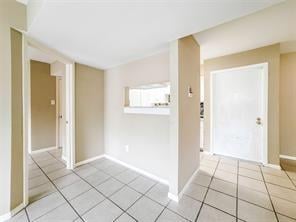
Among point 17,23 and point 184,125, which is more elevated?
point 17,23

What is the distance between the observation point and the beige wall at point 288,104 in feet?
10.3

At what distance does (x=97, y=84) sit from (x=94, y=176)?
1979 mm

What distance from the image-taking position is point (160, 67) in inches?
88.0

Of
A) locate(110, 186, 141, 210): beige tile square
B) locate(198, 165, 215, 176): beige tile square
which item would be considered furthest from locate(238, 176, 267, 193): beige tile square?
locate(110, 186, 141, 210): beige tile square

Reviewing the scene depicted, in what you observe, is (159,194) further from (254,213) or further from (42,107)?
(42,107)

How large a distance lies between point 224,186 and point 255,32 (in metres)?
2.44

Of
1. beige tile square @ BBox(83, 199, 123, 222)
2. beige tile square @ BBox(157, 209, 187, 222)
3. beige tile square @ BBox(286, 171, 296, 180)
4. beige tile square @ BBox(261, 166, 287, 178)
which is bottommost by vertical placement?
beige tile square @ BBox(157, 209, 187, 222)

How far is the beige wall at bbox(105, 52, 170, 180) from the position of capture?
222 centimetres

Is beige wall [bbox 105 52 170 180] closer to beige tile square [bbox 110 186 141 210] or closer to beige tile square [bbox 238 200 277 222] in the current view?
beige tile square [bbox 110 186 141 210]

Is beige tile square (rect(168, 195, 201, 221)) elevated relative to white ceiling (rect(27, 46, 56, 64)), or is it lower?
lower

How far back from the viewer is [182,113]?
1860 mm

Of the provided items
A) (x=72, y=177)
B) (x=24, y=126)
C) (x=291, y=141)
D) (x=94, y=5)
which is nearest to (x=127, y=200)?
(x=72, y=177)

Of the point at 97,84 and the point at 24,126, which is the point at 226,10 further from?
the point at 97,84

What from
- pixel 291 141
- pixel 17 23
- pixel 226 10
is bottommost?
pixel 291 141
